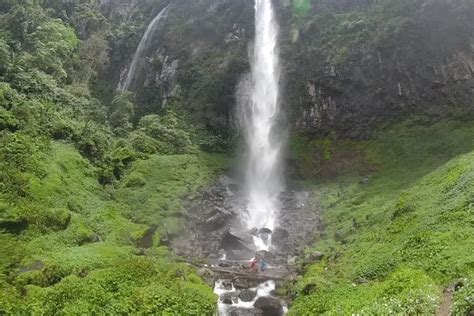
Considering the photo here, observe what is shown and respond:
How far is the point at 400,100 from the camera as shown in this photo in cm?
3619

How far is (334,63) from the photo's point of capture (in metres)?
39.6

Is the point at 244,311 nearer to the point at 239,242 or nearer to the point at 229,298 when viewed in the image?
the point at 229,298

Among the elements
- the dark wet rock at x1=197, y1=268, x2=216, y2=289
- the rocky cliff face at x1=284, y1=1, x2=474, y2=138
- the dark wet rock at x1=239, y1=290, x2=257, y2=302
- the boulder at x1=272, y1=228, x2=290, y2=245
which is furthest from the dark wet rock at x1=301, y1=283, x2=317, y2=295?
the rocky cliff face at x1=284, y1=1, x2=474, y2=138

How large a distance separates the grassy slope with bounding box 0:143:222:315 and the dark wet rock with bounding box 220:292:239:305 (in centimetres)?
115

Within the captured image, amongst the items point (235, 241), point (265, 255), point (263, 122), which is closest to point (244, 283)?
point (265, 255)

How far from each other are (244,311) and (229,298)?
126 centimetres

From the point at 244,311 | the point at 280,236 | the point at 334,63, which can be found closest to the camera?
the point at 244,311

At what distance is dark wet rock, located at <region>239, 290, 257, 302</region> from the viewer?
19344 millimetres

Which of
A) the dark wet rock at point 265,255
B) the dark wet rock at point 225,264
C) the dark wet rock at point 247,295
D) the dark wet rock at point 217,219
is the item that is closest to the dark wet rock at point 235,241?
the dark wet rock at point 265,255

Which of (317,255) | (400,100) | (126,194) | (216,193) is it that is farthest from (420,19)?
(126,194)

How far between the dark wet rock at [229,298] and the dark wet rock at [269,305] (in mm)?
924

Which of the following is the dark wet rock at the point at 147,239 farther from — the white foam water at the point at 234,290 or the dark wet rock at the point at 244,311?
the dark wet rock at the point at 244,311

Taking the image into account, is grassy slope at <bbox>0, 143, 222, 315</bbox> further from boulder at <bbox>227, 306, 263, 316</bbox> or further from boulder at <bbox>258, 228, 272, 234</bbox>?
boulder at <bbox>258, 228, 272, 234</bbox>

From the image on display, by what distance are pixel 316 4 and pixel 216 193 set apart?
25.3 m
